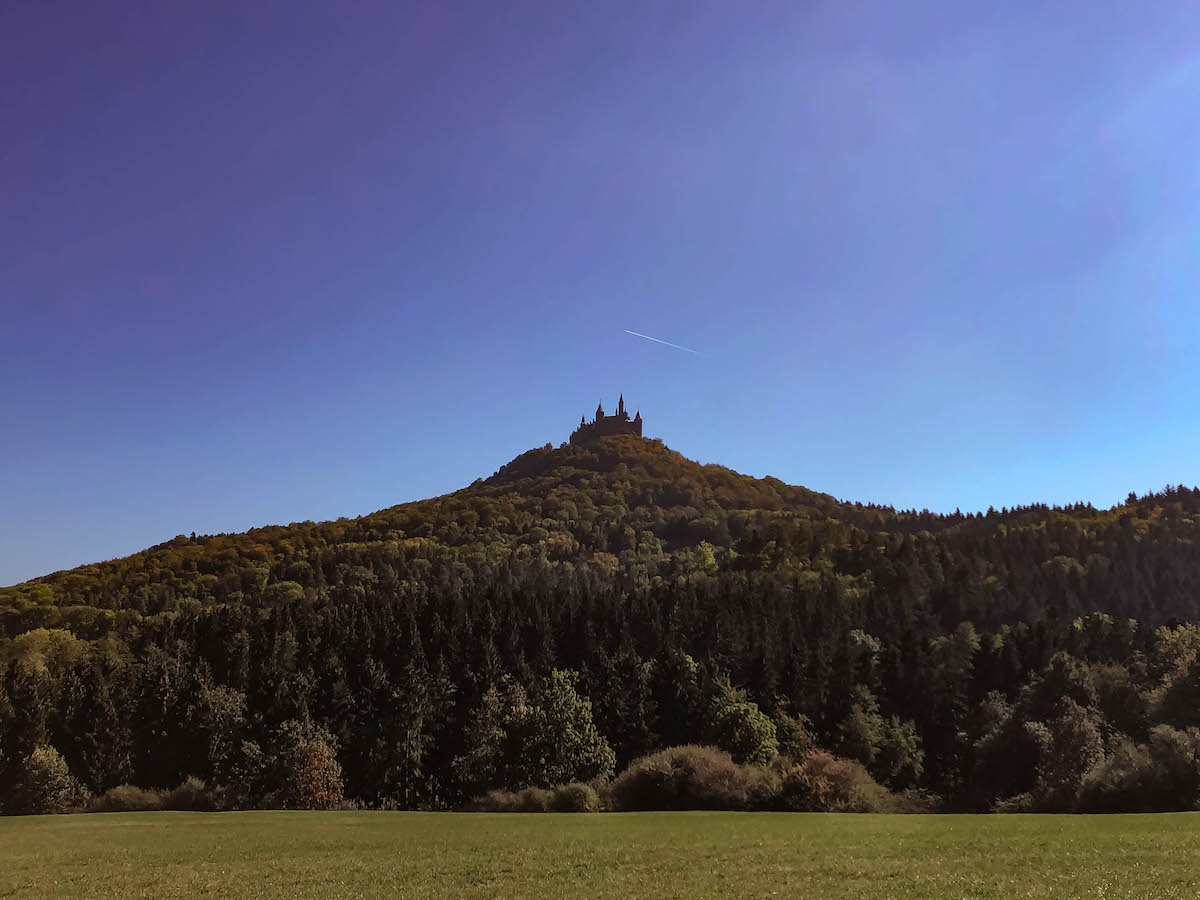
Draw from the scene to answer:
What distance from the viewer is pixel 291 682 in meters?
83.2

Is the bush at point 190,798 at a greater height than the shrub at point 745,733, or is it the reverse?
the shrub at point 745,733

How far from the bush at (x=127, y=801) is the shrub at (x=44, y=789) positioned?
6.82 feet

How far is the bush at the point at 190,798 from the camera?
70.7 meters

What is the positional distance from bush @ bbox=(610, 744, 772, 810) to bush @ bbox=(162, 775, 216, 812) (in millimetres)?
34296

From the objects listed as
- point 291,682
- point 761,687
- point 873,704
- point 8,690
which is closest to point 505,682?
point 291,682

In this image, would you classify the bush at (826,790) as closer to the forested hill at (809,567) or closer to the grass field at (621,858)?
the grass field at (621,858)

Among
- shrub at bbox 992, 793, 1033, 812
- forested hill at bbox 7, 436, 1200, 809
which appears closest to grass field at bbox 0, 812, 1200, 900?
shrub at bbox 992, 793, 1033, 812

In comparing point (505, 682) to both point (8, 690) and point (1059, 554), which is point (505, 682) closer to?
point (8, 690)

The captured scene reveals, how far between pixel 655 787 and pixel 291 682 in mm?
39649

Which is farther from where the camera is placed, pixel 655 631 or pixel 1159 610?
pixel 1159 610

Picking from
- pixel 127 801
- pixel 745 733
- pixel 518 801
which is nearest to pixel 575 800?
pixel 518 801

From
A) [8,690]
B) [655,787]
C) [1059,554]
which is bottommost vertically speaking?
[655,787]

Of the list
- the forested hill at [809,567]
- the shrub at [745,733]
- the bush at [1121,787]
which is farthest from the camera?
the forested hill at [809,567]

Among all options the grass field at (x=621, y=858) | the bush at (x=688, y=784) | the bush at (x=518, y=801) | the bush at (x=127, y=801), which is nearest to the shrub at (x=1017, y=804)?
the bush at (x=688, y=784)
